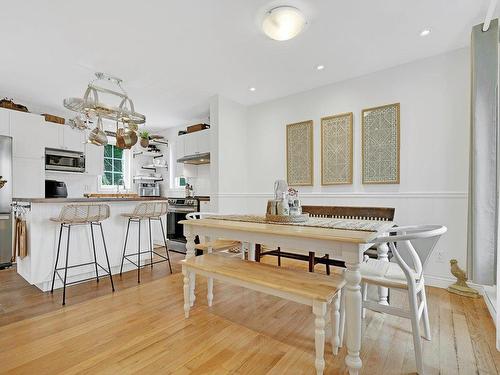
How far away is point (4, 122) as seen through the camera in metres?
3.79

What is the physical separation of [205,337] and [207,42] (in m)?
2.68

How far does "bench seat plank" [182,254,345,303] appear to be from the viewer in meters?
1.48

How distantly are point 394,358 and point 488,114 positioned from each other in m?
2.06

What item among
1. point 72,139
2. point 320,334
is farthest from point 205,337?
point 72,139

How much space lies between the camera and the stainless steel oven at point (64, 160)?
4.26 meters

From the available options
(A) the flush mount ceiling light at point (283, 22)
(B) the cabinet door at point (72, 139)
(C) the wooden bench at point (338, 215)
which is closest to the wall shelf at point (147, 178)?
(B) the cabinet door at point (72, 139)

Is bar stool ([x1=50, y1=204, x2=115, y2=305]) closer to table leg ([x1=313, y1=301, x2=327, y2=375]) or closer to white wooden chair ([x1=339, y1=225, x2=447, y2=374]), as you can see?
table leg ([x1=313, y1=301, x2=327, y2=375])

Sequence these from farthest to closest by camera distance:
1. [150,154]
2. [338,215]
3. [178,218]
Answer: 1. [150,154]
2. [178,218]
3. [338,215]

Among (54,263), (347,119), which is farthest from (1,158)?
(347,119)

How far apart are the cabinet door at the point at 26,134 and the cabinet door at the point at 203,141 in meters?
2.48

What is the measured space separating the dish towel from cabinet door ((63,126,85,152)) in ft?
7.13

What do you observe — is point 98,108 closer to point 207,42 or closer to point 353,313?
point 207,42

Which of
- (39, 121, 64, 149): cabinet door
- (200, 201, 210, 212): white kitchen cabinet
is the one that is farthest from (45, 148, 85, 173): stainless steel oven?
(200, 201, 210, 212): white kitchen cabinet

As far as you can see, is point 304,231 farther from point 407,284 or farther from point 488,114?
point 488,114
